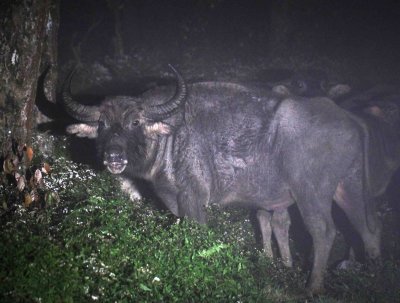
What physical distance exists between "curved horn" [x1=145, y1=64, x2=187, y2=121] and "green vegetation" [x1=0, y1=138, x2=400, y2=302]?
1677mm

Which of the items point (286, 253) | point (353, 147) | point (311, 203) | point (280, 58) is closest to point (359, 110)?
point (353, 147)

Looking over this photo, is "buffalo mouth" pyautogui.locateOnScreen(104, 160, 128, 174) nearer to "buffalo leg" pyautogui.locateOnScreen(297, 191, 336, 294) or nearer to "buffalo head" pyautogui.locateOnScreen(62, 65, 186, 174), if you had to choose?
"buffalo head" pyautogui.locateOnScreen(62, 65, 186, 174)

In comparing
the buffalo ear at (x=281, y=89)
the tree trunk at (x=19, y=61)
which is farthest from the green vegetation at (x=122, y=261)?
the buffalo ear at (x=281, y=89)

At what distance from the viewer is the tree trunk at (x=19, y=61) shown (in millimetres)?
6504

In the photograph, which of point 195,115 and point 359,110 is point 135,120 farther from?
point 359,110

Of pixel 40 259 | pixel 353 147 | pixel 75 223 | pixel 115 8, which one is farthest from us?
pixel 115 8

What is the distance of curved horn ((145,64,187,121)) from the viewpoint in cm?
750

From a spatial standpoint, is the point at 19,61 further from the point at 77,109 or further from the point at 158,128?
the point at 158,128

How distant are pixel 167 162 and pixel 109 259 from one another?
278cm

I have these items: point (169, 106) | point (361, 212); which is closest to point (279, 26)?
point (361, 212)

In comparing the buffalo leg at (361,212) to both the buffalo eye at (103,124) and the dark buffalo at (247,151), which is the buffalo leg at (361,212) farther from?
the buffalo eye at (103,124)

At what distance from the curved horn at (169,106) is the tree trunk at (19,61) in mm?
2064

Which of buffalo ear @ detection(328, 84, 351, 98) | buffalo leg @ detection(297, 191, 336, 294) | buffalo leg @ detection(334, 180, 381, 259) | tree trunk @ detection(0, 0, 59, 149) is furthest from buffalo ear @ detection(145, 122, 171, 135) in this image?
buffalo ear @ detection(328, 84, 351, 98)

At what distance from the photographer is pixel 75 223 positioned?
5.84 m
